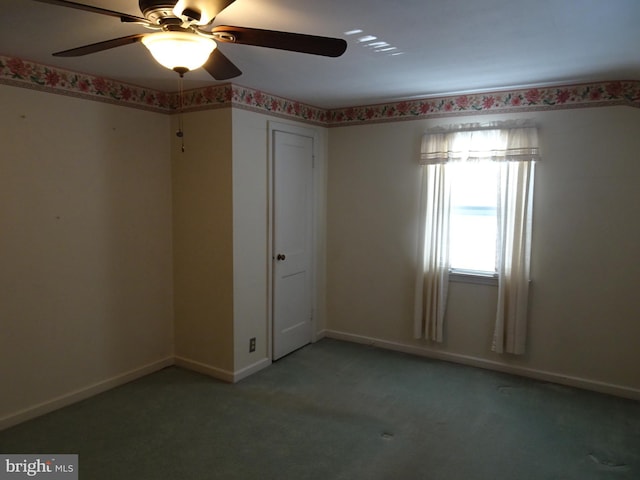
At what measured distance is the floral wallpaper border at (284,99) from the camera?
298 cm

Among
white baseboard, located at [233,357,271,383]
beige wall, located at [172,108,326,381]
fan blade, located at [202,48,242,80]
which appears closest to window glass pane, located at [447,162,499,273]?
beige wall, located at [172,108,326,381]

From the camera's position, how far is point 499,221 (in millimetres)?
3725

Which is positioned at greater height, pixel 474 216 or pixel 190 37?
pixel 190 37

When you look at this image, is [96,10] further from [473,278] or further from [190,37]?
[473,278]

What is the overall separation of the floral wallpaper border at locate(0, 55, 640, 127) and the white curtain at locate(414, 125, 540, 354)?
223 millimetres

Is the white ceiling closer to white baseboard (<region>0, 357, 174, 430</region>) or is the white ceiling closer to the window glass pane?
the window glass pane

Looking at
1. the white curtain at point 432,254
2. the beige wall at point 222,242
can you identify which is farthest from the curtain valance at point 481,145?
the beige wall at point 222,242

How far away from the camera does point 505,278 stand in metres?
3.75

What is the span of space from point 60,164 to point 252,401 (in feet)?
7.08

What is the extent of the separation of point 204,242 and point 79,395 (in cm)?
144

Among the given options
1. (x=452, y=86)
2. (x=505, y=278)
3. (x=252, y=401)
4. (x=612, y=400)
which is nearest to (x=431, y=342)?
(x=505, y=278)

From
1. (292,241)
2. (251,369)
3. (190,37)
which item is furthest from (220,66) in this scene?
(251,369)

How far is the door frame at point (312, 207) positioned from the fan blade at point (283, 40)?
6.76 feet

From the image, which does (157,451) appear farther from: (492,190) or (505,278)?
(492,190)
